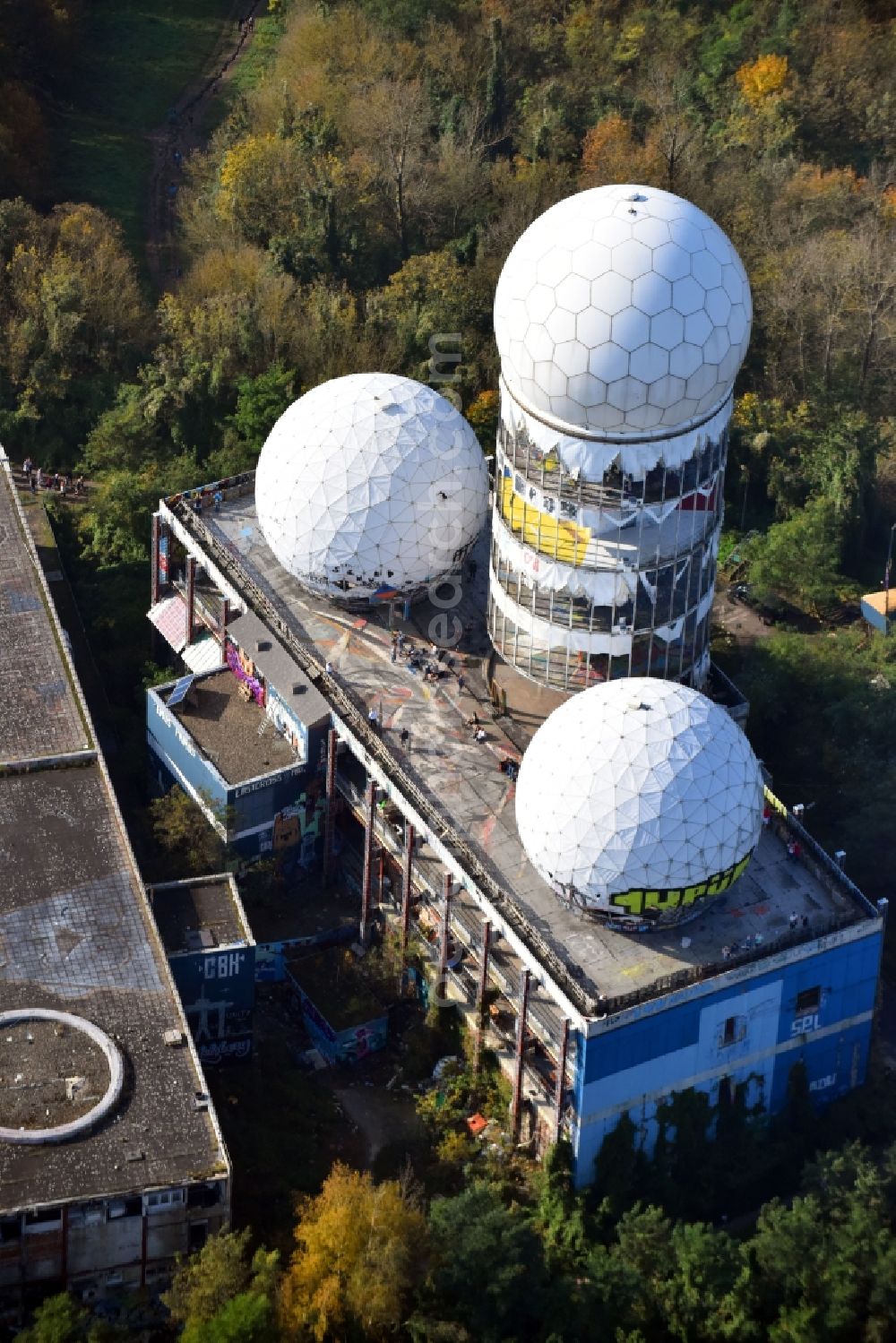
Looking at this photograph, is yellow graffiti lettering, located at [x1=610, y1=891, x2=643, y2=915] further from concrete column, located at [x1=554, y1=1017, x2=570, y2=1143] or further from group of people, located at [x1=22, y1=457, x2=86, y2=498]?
group of people, located at [x1=22, y1=457, x2=86, y2=498]

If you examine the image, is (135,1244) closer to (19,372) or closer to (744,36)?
(19,372)

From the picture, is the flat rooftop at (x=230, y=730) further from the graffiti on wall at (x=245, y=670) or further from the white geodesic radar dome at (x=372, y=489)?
the white geodesic radar dome at (x=372, y=489)

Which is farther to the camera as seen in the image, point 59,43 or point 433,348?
point 59,43

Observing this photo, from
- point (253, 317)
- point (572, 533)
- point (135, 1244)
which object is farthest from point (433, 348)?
point (135, 1244)

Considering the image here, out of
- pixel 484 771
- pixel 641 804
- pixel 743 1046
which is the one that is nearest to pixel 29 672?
pixel 484 771

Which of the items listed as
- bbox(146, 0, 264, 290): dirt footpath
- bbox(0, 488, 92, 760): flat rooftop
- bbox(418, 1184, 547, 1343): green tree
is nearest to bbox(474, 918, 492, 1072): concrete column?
bbox(418, 1184, 547, 1343): green tree

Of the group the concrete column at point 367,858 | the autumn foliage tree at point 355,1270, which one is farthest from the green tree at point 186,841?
the autumn foliage tree at point 355,1270

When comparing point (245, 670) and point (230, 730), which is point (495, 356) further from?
point (230, 730)
